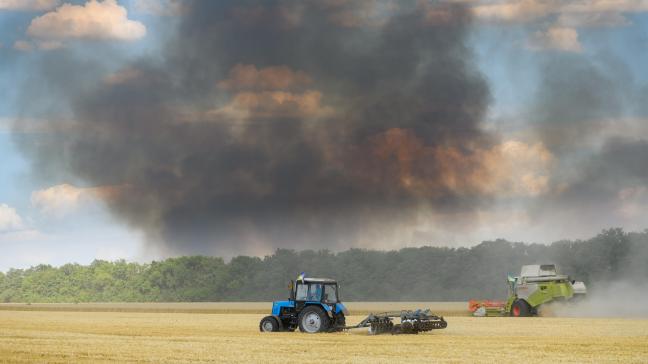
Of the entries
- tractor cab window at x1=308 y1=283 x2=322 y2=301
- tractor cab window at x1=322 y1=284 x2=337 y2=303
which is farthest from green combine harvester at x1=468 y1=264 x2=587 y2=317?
tractor cab window at x1=308 y1=283 x2=322 y2=301

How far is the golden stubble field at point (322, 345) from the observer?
3025 cm

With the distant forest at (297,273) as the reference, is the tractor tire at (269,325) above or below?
below

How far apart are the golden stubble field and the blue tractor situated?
81 cm

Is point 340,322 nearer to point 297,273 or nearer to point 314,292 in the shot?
point 314,292

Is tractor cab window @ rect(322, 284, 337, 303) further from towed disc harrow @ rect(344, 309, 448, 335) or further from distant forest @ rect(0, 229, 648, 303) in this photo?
distant forest @ rect(0, 229, 648, 303)

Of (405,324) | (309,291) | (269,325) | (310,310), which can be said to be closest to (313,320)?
(310,310)

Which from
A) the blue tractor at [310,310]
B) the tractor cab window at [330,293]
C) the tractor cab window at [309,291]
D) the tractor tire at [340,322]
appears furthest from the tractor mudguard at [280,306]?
the tractor tire at [340,322]

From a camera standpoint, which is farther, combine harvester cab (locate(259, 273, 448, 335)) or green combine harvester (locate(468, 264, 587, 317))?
green combine harvester (locate(468, 264, 587, 317))

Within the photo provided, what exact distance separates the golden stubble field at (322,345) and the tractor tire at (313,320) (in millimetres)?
779

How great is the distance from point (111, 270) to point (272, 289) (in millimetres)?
38473

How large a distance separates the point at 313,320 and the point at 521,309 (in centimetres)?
2439

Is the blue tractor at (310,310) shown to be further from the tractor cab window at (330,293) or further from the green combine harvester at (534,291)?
the green combine harvester at (534,291)

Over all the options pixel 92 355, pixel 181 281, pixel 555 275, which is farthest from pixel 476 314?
pixel 181 281

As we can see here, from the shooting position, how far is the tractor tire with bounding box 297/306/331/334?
42656 mm
